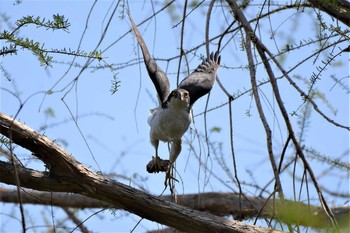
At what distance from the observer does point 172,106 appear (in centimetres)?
396

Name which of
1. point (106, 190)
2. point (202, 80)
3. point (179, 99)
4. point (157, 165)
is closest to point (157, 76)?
point (179, 99)

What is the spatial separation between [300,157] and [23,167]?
4.23 ft

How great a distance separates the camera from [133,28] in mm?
3082

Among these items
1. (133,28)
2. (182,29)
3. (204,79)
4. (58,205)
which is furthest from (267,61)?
(58,205)

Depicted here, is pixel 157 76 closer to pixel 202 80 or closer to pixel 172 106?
pixel 172 106

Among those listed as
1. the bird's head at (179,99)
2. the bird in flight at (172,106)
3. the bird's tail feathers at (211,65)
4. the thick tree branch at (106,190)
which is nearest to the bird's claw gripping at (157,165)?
the bird in flight at (172,106)

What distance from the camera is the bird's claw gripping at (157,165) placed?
3.89m

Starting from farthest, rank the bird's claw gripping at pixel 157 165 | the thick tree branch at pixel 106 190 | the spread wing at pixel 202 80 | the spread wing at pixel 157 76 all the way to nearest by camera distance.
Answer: the spread wing at pixel 202 80 → the bird's claw gripping at pixel 157 165 → the spread wing at pixel 157 76 → the thick tree branch at pixel 106 190

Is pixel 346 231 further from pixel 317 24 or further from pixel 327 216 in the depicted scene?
pixel 317 24

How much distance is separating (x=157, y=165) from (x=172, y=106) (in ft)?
1.24

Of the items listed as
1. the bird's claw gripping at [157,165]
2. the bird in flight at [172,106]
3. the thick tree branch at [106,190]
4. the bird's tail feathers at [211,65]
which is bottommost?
the thick tree branch at [106,190]

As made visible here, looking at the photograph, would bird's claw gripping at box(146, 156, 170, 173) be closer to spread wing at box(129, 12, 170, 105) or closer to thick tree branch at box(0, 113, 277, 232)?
spread wing at box(129, 12, 170, 105)

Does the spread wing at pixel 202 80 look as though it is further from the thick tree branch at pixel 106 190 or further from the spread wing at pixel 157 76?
the thick tree branch at pixel 106 190

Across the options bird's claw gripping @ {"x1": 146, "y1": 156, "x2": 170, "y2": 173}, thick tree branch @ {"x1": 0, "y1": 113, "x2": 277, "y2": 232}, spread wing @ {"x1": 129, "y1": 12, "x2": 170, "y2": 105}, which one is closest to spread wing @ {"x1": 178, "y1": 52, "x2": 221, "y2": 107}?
spread wing @ {"x1": 129, "y1": 12, "x2": 170, "y2": 105}
